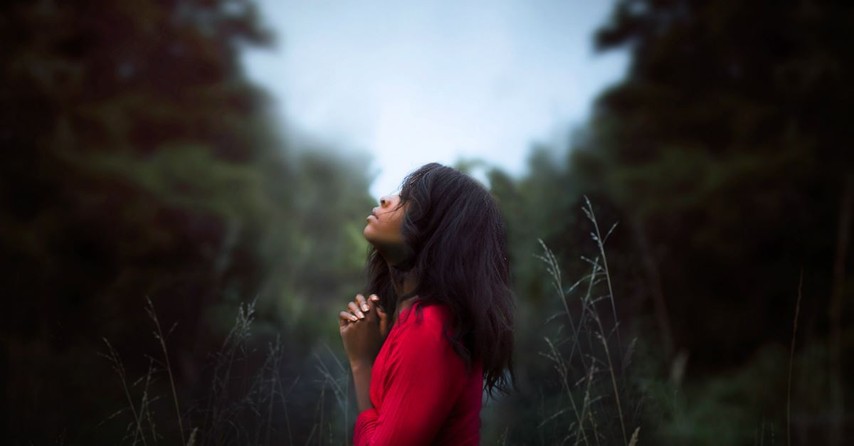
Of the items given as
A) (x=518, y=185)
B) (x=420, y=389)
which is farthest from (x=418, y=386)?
(x=518, y=185)

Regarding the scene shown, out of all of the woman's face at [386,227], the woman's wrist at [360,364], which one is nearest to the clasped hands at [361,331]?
the woman's wrist at [360,364]

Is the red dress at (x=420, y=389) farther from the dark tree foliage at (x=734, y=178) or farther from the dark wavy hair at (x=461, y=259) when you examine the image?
the dark tree foliage at (x=734, y=178)

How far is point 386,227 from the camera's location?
1277 mm

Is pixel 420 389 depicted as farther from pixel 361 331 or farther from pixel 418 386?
pixel 361 331

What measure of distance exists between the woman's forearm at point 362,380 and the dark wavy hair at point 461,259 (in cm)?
14

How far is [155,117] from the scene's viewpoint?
18.1ft

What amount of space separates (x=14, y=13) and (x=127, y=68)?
0.82 m

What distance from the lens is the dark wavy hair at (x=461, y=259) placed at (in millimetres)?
1224

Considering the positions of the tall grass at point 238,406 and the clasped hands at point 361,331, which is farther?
the tall grass at point 238,406

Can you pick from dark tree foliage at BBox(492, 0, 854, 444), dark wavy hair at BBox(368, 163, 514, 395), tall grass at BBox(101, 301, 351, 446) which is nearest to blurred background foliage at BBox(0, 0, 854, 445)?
dark tree foliage at BBox(492, 0, 854, 444)

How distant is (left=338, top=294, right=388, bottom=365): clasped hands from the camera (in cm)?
128

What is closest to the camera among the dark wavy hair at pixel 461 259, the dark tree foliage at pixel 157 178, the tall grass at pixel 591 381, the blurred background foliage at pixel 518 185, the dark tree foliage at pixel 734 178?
the dark wavy hair at pixel 461 259

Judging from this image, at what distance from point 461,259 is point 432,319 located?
5.1 inches

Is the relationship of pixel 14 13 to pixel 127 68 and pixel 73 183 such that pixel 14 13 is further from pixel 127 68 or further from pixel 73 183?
pixel 73 183
